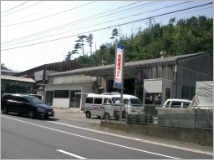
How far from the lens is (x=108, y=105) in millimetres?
19672

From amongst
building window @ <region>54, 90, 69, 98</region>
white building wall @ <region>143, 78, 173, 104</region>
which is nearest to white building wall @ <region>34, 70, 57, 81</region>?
building window @ <region>54, 90, 69, 98</region>

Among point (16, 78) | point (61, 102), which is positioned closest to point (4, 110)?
point (61, 102)

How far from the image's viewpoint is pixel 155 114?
47.1 feet

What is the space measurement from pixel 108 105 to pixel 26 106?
661 cm

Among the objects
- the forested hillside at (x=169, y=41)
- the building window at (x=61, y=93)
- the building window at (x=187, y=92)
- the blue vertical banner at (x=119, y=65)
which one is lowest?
the building window at (x=61, y=93)

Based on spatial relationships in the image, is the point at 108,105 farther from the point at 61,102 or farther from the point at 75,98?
the point at 61,102

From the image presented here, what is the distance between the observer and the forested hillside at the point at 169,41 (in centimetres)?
5797

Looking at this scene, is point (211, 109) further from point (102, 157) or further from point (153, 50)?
point (153, 50)

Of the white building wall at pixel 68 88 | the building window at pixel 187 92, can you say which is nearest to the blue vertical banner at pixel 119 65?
the building window at pixel 187 92

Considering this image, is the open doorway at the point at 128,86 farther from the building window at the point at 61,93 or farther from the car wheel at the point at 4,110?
the car wheel at the point at 4,110

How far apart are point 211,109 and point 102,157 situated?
646 cm

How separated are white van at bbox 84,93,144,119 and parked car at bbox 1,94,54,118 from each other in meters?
3.59

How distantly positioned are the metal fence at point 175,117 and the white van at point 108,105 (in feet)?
2.09

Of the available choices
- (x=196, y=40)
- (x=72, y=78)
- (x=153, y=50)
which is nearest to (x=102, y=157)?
(x=72, y=78)
